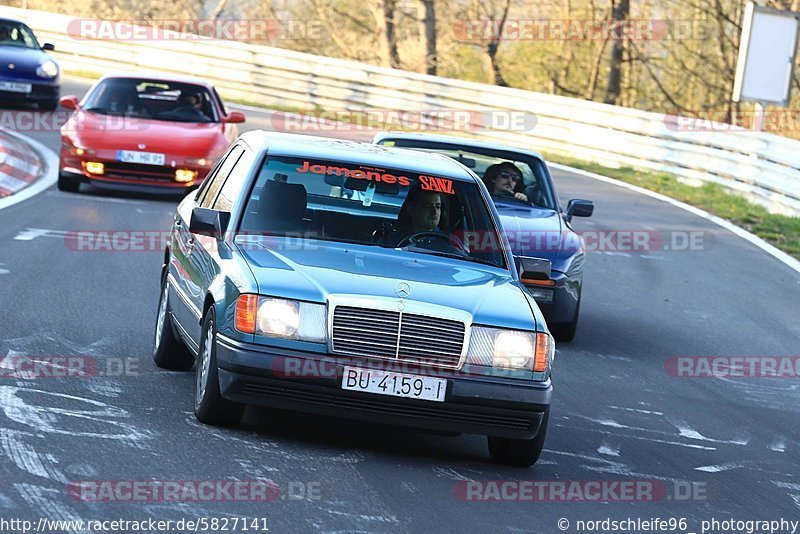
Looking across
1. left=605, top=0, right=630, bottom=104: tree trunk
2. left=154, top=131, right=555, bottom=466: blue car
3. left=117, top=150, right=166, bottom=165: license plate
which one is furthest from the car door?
left=605, top=0, right=630, bottom=104: tree trunk

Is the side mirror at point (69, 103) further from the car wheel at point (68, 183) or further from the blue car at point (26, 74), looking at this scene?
the blue car at point (26, 74)

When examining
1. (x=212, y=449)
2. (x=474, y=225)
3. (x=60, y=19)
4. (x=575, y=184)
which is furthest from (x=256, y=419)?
(x=60, y=19)

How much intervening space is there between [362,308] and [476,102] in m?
22.7

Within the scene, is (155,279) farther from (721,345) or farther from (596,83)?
(596,83)

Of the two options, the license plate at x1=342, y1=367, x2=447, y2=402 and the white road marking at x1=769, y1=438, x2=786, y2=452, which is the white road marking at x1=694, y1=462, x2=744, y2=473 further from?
the license plate at x1=342, y1=367, x2=447, y2=402

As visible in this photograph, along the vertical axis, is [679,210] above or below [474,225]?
below

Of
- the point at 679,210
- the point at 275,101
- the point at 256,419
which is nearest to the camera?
the point at 256,419

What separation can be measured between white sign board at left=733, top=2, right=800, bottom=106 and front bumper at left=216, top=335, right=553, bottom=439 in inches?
761

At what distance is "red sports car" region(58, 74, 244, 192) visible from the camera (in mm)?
16891

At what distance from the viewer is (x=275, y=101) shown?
31.6 meters

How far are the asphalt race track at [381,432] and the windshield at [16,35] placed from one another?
12.1 meters

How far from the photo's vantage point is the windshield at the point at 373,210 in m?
7.65

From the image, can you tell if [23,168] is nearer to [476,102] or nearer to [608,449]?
[476,102]

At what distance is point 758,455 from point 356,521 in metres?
3.22
